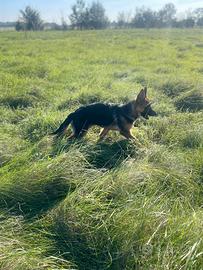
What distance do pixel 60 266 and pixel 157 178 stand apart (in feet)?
4.72

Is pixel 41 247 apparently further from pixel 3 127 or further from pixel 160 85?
pixel 160 85

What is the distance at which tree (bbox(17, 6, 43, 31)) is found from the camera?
5944 centimetres

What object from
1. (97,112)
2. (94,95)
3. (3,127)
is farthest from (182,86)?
(3,127)

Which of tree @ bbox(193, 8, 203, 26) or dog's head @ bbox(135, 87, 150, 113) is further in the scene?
tree @ bbox(193, 8, 203, 26)

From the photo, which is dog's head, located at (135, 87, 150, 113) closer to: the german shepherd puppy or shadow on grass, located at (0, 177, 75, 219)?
the german shepherd puppy

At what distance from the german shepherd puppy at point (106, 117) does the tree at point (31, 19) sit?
59266mm

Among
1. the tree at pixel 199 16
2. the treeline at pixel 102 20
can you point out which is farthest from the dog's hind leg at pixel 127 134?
the tree at pixel 199 16

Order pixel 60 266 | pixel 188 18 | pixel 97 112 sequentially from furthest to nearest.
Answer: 1. pixel 188 18
2. pixel 97 112
3. pixel 60 266

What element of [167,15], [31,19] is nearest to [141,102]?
[31,19]

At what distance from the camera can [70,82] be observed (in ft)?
28.5

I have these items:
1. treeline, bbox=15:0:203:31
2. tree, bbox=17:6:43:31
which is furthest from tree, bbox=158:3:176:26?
tree, bbox=17:6:43:31

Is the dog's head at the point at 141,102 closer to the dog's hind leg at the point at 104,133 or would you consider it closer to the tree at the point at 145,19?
the dog's hind leg at the point at 104,133

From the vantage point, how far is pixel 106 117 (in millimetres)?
4461

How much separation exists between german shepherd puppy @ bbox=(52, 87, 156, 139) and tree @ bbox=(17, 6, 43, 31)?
59266 millimetres
